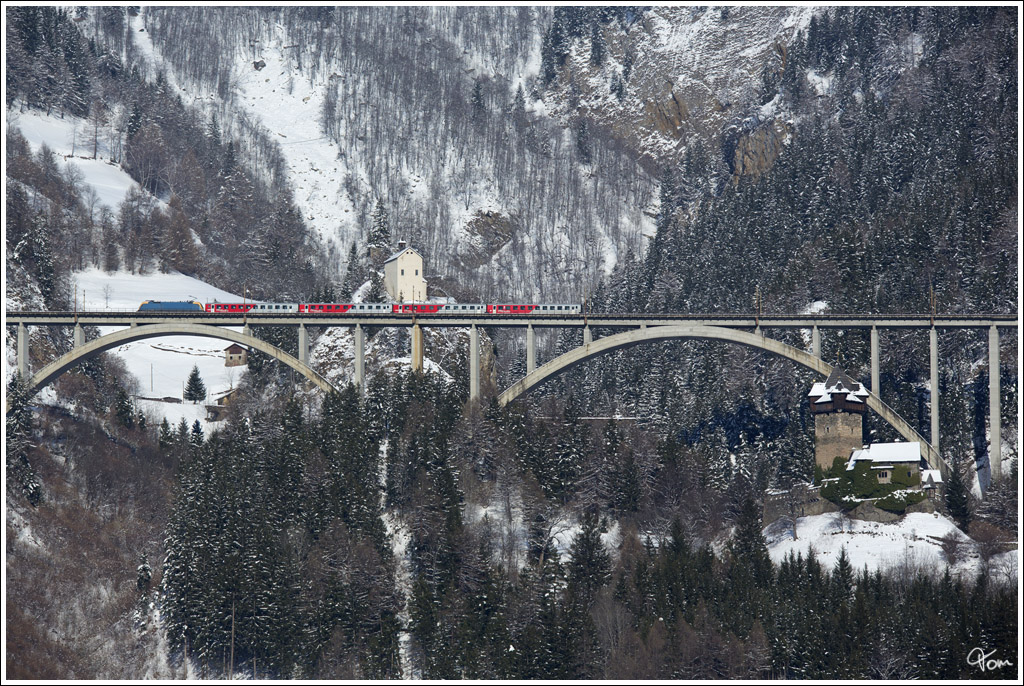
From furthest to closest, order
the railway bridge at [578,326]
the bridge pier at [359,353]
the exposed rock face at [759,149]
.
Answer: the exposed rock face at [759,149] < the bridge pier at [359,353] < the railway bridge at [578,326]

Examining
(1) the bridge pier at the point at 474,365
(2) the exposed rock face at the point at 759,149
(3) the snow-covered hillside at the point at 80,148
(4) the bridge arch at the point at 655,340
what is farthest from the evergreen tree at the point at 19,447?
(2) the exposed rock face at the point at 759,149

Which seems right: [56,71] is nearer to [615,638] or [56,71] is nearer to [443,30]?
[443,30]

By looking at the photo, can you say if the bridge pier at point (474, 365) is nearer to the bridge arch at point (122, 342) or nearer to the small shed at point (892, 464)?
the bridge arch at point (122, 342)

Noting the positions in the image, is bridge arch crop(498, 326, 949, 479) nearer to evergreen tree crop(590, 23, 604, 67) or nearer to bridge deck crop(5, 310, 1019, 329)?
bridge deck crop(5, 310, 1019, 329)

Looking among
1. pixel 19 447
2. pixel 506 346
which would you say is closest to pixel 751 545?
pixel 19 447

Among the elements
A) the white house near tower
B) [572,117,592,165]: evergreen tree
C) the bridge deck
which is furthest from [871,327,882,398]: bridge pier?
[572,117,592,165]: evergreen tree

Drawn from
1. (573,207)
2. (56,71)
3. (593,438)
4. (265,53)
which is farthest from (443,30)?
(593,438)
